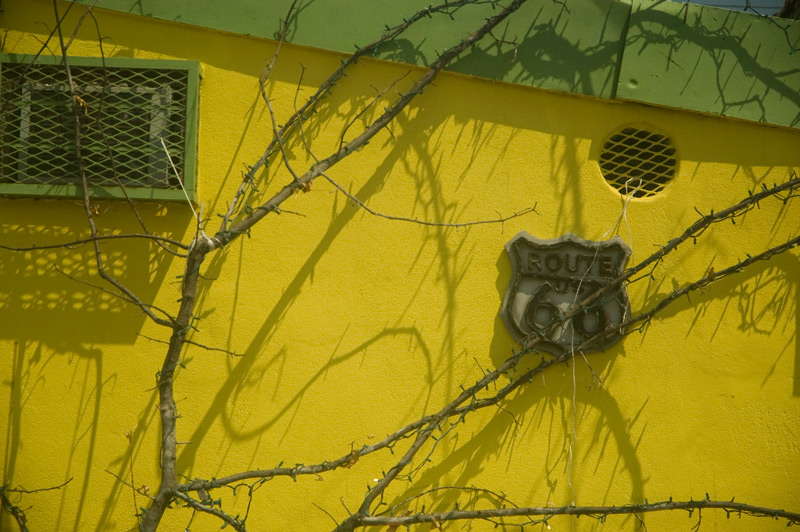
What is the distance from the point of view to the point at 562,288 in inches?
156

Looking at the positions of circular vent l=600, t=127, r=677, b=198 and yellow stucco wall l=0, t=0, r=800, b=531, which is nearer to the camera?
yellow stucco wall l=0, t=0, r=800, b=531

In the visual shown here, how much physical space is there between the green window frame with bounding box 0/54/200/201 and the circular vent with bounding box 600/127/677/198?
197cm

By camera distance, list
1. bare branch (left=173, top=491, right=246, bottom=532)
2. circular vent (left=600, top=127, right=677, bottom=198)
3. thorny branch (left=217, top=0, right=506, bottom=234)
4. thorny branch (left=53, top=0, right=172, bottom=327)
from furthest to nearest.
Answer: circular vent (left=600, top=127, right=677, bottom=198), thorny branch (left=217, top=0, right=506, bottom=234), thorny branch (left=53, top=0, right=172, bottom=327), bare branch (left=173, top=491, right=246, bottom=532)

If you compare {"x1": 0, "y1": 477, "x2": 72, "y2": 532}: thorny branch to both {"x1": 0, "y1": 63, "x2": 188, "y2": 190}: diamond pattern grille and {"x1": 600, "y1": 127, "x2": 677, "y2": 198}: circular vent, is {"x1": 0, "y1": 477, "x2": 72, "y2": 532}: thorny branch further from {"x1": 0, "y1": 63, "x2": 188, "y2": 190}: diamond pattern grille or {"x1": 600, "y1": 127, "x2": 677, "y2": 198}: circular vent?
{"x1": 600, "y1": 127, "x2": 677, "y2": 198}: circular vent

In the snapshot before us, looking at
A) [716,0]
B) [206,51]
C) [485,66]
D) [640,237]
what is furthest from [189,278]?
[716,0]

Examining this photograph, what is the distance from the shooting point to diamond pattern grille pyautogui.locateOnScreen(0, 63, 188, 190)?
12.4 feet

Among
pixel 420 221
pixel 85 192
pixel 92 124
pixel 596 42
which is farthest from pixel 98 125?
pixel 596 42

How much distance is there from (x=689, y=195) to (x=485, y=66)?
114 cm

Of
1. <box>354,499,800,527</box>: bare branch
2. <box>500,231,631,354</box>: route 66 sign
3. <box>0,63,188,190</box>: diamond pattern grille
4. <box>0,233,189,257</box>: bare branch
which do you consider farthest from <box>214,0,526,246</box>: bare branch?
<box>354,499,800,527</box>: bare branch

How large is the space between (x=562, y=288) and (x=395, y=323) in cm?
78

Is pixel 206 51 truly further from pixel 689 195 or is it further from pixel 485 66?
pixel 689 195

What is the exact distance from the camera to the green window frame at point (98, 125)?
3.75 metres

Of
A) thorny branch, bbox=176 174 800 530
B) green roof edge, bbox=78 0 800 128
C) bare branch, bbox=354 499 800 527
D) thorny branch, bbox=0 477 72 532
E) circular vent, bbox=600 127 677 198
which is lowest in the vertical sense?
thorny branch, bbox=0 477 72 532

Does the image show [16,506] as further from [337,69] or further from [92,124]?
[337,69]
